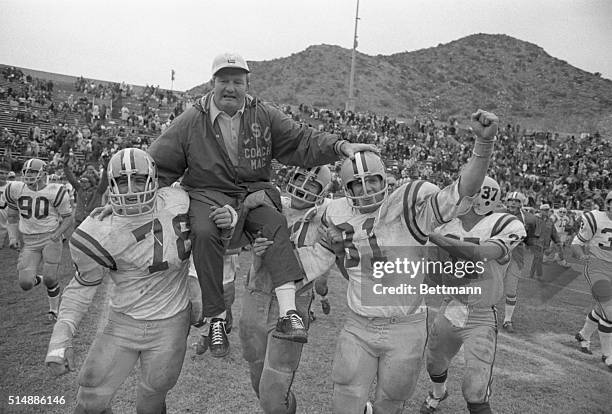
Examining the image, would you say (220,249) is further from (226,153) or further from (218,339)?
(226,153)

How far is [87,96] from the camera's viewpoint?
34.5 metres

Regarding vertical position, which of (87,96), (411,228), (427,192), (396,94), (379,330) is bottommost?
(379,330)

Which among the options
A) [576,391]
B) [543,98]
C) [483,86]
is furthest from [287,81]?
[576,391]

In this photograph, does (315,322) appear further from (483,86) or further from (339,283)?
(483,86)

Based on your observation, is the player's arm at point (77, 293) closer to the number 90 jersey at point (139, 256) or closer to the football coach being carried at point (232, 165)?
the number 90 jersey at point (139, 256)

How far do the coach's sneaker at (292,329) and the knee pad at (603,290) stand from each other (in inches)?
225

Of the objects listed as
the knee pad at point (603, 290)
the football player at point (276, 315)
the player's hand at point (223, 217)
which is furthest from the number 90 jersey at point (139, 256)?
the knee pad at point (603, 290)

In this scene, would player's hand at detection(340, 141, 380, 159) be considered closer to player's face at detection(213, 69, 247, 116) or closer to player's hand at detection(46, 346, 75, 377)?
player's face at detection(213, 69, 247, 116)

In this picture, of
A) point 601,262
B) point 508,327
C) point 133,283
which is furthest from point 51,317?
point 601,262

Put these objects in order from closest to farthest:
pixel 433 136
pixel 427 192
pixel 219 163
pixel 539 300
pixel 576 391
A: pixel 427 192, pixel 219 163, pixel 576 391, pixel 539 300, pixel 433 136

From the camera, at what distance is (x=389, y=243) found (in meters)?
3.96

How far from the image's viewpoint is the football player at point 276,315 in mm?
4137

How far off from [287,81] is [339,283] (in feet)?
183

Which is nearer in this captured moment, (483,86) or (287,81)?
(287,81)
